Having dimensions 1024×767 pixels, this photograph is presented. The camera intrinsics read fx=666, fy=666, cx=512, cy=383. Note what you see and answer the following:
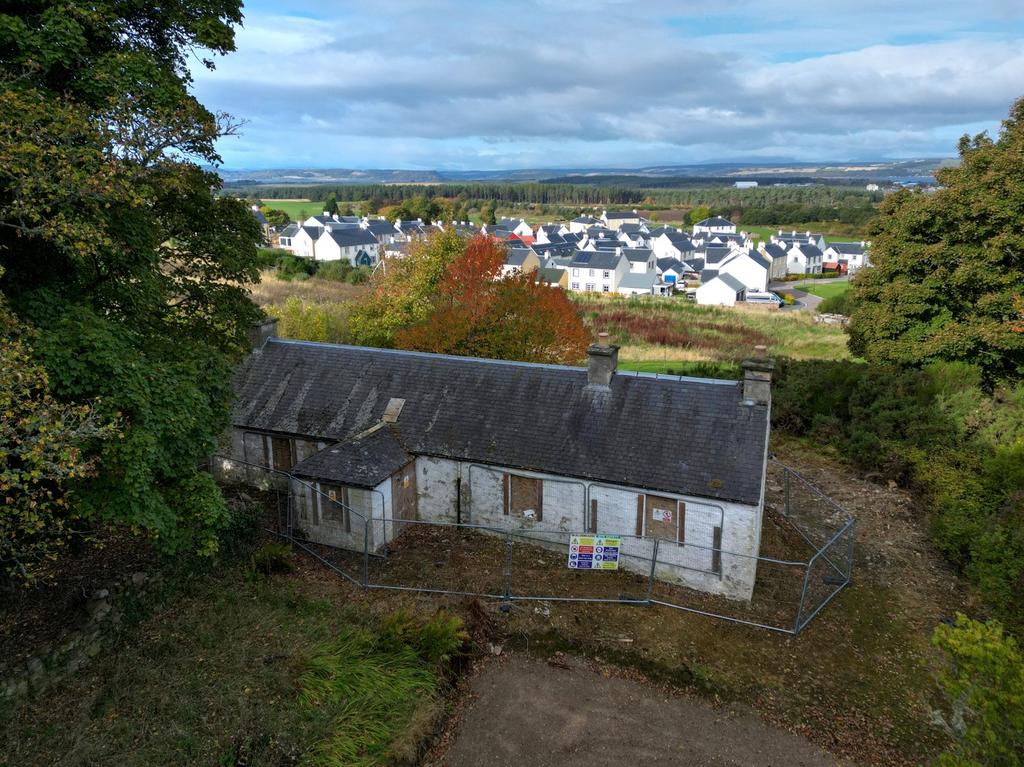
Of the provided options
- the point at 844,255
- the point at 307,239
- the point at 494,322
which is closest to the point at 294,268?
the point at 307,239

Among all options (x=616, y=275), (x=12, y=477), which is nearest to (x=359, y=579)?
(x=12, y=477)

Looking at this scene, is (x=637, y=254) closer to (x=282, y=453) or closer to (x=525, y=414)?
Answer: (x=525, y=414)

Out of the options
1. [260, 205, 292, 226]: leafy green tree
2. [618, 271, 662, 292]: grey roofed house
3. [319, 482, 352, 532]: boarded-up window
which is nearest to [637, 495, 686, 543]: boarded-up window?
[319, 482, 352, 532]: boarded-up window

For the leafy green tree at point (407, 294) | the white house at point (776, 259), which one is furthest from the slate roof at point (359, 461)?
the white house at point (776, 259)

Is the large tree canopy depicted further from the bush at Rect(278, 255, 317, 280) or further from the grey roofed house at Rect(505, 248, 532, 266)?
the grey roofed house at Rect(505, 248, 532, 266)

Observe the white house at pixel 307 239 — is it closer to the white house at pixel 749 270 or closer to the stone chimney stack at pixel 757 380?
the white house at pixel 749 270

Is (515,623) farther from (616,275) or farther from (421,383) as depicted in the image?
(616,275)

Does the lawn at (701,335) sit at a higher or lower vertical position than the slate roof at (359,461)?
lower
